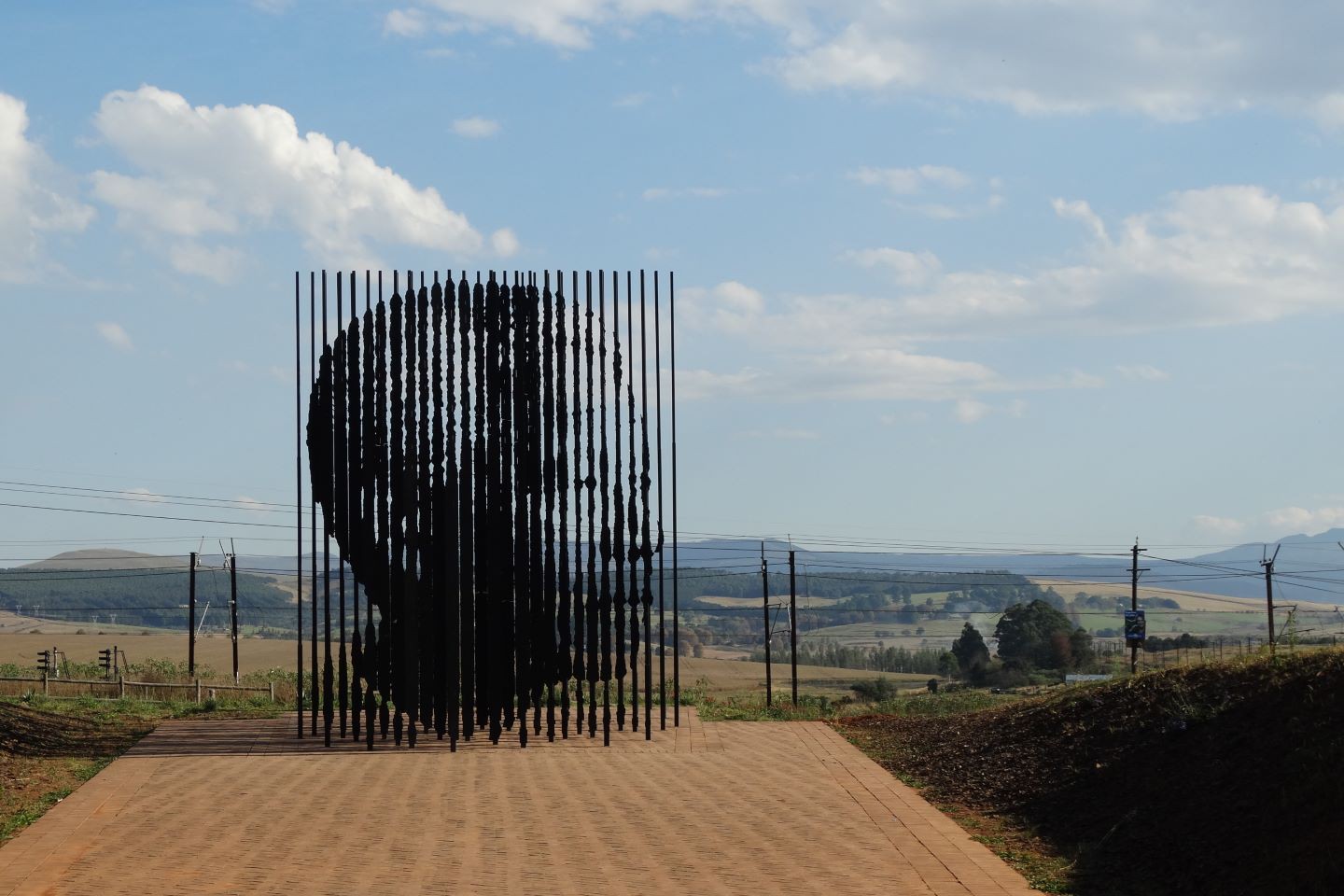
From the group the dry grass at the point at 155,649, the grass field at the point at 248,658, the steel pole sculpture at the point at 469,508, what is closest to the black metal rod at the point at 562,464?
the steel pole sculpture at the point at 469,508

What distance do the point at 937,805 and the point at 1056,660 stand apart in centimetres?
4502

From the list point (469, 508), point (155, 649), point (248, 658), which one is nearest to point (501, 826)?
point (469, 508)

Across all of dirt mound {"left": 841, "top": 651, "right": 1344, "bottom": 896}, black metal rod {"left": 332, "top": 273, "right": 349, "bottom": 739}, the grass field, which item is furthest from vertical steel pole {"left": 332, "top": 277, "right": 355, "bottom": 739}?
the grass field

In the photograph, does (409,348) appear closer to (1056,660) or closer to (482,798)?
(482,798)

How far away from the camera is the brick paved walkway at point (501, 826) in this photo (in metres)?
8.58

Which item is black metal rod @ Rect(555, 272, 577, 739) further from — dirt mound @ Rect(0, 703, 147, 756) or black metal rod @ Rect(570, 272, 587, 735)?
dirt mound @ Rect(0, 703, 147, 756)

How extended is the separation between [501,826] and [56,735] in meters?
6.94

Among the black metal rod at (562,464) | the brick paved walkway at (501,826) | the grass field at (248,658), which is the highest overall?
the black metal rod at (562,464)

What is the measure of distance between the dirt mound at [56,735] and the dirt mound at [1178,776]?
26.1 ft

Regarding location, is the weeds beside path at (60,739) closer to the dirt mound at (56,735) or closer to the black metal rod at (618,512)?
the dirt mound at (56,735)

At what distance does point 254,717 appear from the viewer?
16.8 metres

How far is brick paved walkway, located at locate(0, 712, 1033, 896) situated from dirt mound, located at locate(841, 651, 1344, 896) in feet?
2.37

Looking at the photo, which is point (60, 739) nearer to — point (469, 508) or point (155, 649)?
point (469, 508)

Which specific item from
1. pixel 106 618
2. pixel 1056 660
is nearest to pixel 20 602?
pixel 106 618
